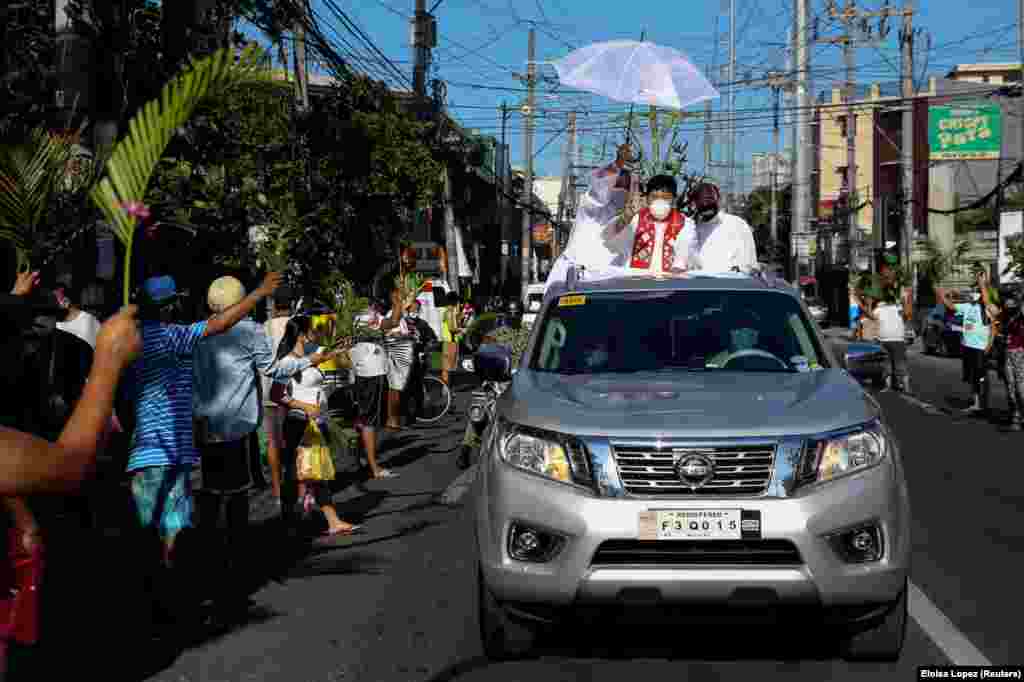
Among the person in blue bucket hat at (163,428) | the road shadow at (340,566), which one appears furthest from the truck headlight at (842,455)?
the road shadow at (340,566)

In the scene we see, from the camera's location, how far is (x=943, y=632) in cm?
627

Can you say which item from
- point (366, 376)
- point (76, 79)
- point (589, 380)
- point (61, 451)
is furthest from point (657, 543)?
point (366, 376)

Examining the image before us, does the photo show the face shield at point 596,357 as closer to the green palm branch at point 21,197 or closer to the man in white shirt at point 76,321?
the green palm branch at point 21,197

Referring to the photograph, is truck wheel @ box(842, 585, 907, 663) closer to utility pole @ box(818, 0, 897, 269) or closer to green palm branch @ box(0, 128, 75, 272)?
green palm branch @ box(0, 128, 75, 272)

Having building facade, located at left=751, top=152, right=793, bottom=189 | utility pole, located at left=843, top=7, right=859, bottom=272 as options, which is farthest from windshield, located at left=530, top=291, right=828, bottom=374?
building facade, located at left=751, top=152, right=793, bottom=189

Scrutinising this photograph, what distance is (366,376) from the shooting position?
1452 centimetres

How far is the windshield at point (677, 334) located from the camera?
6.67 m

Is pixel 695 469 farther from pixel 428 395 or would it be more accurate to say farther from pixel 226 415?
pixel 428 395

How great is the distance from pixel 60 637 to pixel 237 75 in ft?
12.2

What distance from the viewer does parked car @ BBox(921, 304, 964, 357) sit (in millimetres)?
32062

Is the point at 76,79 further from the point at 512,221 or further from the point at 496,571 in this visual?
the point at 512,221

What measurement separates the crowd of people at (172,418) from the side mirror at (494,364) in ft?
3.70

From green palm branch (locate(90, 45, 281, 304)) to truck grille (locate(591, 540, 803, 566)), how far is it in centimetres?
228

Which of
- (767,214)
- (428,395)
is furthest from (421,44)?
(767,214)
